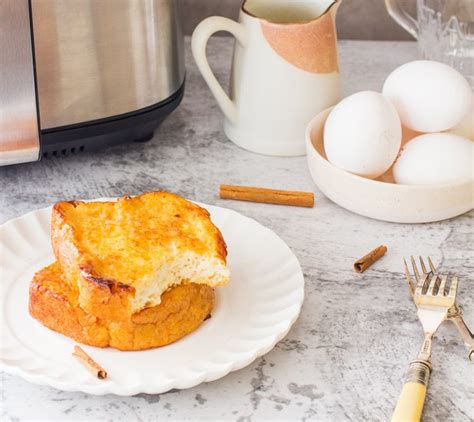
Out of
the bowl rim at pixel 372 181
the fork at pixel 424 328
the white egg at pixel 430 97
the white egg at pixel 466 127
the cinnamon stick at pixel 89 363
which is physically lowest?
the fork at pixel 424 328

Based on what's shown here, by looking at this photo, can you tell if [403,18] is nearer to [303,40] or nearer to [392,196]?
[303,40]

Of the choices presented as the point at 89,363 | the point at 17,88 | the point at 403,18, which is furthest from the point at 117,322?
the point at 403,18

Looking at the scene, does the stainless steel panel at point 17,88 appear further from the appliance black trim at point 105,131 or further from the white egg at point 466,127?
the white egg at point 466,127

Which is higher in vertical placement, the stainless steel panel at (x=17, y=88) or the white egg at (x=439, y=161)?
the stainless steel panel at (x=17, y=88)

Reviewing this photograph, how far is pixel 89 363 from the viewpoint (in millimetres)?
623

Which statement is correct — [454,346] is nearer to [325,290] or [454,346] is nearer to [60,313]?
[325,290]

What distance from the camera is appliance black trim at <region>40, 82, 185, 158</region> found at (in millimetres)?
882

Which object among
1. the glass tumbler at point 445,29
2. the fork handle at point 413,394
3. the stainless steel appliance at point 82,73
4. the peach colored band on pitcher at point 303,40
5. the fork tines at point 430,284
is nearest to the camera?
the fork handle at point 413,394

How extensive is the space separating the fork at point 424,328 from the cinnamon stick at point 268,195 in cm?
17

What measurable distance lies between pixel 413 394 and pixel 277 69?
44cm

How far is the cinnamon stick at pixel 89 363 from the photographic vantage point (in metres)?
0.61

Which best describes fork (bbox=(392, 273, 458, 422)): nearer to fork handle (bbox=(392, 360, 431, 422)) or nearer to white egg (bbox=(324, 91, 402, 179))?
fork handle (bbox=(392, 360, 431, 422))

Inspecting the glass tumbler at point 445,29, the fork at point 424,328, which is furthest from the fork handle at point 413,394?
the glass tumbler at point 445,29

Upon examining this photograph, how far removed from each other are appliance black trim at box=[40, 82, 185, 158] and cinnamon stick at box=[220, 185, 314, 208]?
116mm
